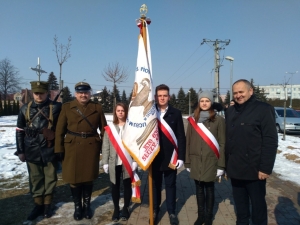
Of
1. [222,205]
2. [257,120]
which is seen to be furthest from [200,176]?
[222,205]

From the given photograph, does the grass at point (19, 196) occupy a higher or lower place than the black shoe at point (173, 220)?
lower

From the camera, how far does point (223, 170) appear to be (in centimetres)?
365

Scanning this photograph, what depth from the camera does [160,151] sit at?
4.00 meters


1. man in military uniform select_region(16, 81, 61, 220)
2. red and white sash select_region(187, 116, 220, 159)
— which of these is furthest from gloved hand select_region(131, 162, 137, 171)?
man in military uniform select_region(16, 81, 61, 220)

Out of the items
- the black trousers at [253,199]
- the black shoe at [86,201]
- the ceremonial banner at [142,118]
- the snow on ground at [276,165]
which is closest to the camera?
the black trousers at [253,199]

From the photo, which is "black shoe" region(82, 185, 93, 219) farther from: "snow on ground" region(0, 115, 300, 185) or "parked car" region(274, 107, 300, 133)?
"parked car" region(274, 107, 300, 133)

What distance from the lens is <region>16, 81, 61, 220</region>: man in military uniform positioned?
4160mm

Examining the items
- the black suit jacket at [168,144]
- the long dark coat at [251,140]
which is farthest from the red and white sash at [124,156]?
the long dark coat at [251,140]

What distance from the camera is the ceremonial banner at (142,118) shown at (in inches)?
144

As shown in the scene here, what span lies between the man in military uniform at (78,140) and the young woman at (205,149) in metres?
1.49

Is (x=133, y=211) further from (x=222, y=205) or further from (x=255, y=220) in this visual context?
(x=255, y=220)

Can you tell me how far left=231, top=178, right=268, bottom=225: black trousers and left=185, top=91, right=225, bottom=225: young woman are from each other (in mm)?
322

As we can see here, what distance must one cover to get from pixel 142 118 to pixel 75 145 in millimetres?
1185

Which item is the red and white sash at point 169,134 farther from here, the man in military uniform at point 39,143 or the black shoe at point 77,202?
the man in military uniform at point 39,143
